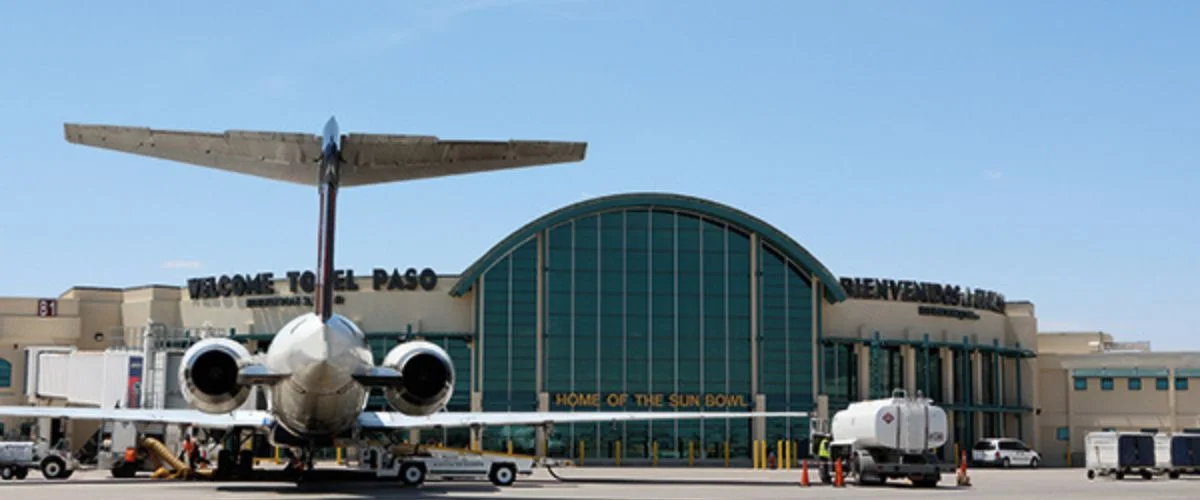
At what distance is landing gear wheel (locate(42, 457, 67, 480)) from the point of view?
4175cm

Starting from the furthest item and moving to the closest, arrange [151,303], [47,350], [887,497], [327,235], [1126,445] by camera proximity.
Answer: [151,303] → [47,350] → [1126,445] → [887,497] → [327,235]

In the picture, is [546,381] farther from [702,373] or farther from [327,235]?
[327,235]

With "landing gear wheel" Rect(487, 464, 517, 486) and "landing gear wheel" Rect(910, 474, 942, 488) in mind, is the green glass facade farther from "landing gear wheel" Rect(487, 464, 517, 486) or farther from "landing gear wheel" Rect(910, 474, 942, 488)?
"landing gear wheel" Rect(910, 474, 942, 488)

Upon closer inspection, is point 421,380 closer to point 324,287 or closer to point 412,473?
point 324,287

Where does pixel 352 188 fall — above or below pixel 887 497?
above

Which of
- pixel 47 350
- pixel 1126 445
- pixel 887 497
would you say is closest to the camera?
pixel 887 497

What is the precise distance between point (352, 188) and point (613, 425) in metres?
34.3

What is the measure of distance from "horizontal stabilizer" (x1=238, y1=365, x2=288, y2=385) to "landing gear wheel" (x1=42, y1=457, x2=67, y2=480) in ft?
55.7

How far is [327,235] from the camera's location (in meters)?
26.9

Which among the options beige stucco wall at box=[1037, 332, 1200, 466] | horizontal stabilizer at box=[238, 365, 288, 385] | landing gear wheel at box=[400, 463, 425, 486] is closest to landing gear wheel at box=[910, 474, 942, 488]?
landing gear wheel at box=[400, 463, 425, 486]

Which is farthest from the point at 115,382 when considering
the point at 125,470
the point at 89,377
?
the point at 125,470

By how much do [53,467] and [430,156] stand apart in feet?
70.8

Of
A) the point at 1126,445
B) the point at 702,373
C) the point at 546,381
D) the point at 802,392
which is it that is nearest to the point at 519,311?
the point at 546,381

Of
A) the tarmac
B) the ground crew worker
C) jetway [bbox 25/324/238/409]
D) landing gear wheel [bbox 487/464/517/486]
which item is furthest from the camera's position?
jetway [bbox 25/324/238/409]
